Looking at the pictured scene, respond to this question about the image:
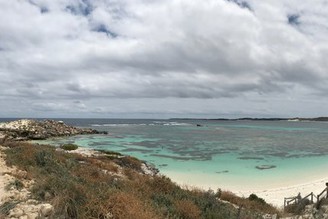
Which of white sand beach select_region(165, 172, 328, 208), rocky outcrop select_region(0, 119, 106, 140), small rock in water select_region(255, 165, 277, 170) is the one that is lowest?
white sand beach select_region(165, 172, 328, 208)

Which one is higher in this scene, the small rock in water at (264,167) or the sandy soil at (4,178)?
the sandy soil at (4,178)

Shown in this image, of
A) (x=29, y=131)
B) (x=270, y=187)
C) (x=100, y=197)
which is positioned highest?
(x=100, y=197)

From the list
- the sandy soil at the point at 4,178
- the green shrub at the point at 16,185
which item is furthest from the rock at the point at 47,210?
the green shrub at the point at 16,185

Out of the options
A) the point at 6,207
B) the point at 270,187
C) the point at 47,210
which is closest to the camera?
the point at 47,210

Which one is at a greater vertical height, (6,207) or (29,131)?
(6,207)

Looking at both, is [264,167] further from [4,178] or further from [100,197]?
[100,197]

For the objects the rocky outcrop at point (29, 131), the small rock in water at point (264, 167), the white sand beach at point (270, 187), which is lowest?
the white sand beach at point (270, 187)

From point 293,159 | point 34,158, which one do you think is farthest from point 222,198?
point 293,159

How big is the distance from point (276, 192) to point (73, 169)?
63.4ft

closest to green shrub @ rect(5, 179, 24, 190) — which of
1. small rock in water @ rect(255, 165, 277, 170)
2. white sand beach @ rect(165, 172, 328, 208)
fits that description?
white sand beach @ rect(165, 172, 328, 208)

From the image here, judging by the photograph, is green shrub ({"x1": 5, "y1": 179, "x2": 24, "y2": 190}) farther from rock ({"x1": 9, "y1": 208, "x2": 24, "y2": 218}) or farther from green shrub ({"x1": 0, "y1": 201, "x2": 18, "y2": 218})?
rock ({"x1": 9, "y1": 208, "x2": 24, "y2": 218})

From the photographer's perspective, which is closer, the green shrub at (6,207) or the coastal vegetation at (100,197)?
the coastal vegetation at (100,197)

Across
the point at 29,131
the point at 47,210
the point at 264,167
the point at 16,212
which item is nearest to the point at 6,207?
the point at 16,212

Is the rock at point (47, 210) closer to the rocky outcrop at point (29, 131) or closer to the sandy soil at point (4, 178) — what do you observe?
the sandy soil at point (4, 178)
